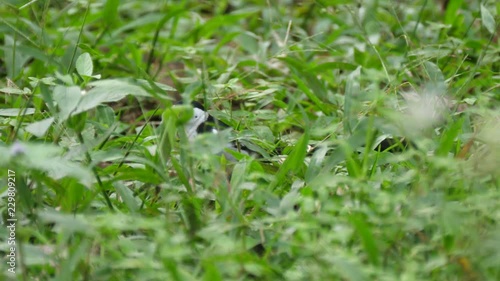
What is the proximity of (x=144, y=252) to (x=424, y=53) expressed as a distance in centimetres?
125

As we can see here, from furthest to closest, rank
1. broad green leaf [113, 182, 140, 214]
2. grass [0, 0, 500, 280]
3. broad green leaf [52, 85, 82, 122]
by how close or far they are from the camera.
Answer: broad green leaf [113, 182, 140, 214] < broad green leaf [52, 85, 82, 122] < grass [0, 0, 500, 280]

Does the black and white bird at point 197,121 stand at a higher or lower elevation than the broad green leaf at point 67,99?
lower

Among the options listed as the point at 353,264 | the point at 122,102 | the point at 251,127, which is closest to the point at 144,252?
the point at 353,264

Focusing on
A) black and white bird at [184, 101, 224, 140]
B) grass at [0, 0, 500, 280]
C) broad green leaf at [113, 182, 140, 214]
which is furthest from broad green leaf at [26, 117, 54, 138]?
black and white bird at [184, 101, 224, 140]

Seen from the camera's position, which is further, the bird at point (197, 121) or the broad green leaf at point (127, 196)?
the bird at point (197, 121)

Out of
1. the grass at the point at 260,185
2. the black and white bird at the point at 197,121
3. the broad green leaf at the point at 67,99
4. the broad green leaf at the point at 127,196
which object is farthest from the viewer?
the black and white bird at the point at 197,121

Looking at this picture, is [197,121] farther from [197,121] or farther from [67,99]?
[67,99]

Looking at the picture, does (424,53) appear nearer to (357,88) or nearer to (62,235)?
(357,88)

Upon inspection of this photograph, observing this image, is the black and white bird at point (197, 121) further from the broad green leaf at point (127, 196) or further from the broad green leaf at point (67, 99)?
the broad green leaf at point (67, 99)

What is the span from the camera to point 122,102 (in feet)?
9.46

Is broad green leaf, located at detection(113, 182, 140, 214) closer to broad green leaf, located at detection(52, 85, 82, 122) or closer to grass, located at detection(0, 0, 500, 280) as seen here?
grass, located at detection(0, 0, 500, 280)

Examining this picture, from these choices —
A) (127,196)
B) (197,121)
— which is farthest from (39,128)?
(197,121)

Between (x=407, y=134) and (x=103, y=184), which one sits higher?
(x=407, y=134)

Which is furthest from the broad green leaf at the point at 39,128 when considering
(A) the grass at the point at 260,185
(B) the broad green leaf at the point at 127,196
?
(B) the broad green leaf at the point at 127,196
